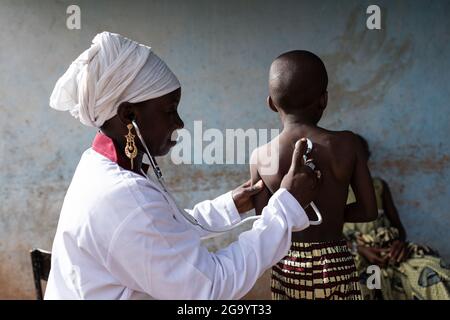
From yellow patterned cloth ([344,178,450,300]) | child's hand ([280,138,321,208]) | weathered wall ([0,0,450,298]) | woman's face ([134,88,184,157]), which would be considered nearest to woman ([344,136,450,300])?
yellow patterned cloth ([344,178,450,300])

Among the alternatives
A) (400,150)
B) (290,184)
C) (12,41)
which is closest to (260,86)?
(400,150)

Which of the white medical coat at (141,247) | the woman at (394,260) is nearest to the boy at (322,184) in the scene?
the white medical coat at (141,247)

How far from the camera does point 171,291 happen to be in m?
1.94

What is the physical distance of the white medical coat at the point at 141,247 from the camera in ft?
6.30

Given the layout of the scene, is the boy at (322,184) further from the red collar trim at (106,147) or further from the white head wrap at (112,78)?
the red collar trim at (106,147)

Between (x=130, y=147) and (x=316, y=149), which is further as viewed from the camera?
(x=316, y=149)

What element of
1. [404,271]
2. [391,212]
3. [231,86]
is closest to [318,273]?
[404,271]

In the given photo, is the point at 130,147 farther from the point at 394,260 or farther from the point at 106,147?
the point at 394,260

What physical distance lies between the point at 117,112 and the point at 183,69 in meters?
2.80

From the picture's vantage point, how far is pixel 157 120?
6.97 feet

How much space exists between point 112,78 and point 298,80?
91 cm

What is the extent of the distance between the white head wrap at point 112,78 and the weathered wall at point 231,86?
2.74 metres

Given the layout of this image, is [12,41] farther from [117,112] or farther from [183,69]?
[117,112]

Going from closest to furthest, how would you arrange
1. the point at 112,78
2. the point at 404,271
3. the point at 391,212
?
the point at 112,78, the point at 404,271, the point at 391,212
